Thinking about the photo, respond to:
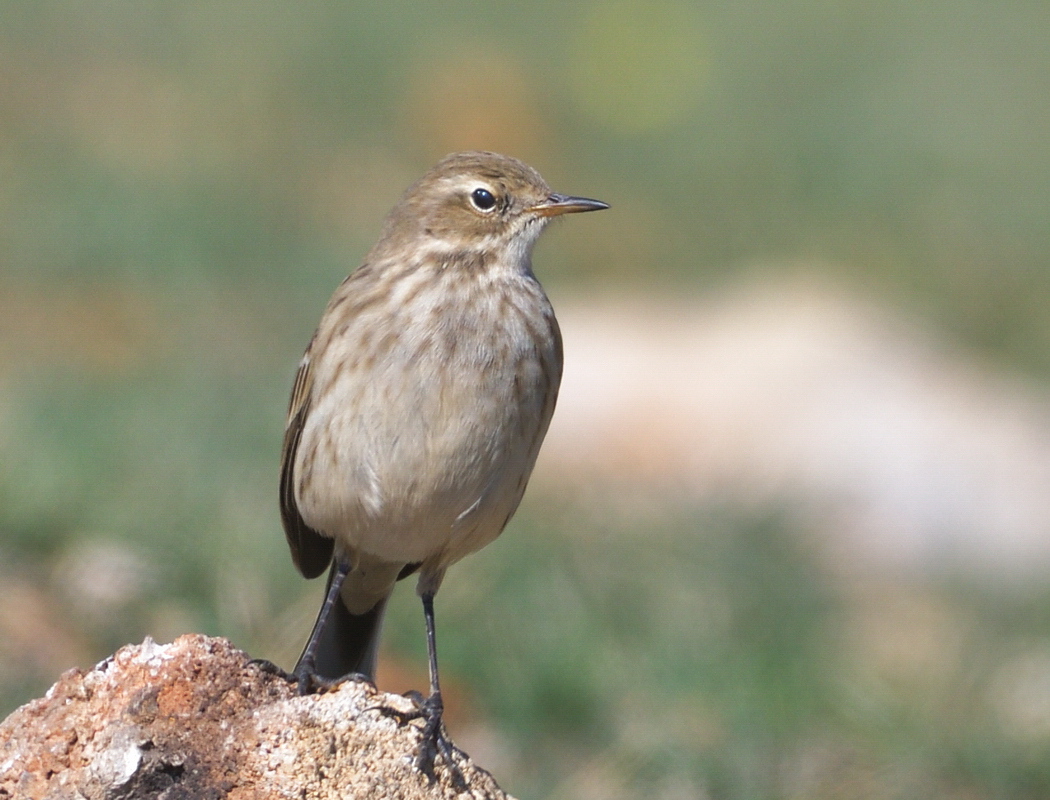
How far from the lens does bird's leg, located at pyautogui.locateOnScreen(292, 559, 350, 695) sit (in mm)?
4973

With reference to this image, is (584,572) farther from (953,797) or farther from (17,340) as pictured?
(17,340)

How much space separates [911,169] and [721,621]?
13.6 m

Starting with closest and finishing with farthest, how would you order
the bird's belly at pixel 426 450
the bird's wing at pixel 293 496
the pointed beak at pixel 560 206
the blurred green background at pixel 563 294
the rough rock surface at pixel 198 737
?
the rough rock surface at pixel 198 737 → the bird's belly at pixel 426 450 → the bird's wing at pixel 293 496 → the pointed beak at pixel 560 206 → the blurred green background at pixel 563 294

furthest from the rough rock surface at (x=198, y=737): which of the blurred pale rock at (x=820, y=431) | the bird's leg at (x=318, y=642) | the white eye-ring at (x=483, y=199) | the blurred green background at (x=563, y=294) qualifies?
the blurred pale rock at (x=820, y=431)

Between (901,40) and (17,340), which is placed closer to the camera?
(17,340)

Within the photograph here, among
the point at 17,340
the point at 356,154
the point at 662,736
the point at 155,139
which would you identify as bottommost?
the point at 662,736

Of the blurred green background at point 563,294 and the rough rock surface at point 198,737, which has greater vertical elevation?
the blurred green background at point 563,294

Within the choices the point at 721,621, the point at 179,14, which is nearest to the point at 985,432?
the point at 721,621

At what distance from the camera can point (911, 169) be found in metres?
22.6

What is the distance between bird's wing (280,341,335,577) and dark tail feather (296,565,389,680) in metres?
0.18

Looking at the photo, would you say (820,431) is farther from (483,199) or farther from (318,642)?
(318,642)

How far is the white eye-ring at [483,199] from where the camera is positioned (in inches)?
247

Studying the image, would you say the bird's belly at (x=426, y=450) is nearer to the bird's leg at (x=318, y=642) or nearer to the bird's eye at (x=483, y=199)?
the bird's leg at (x=318, y=642)

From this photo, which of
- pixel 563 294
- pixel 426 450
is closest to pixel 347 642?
pixel 426 450
